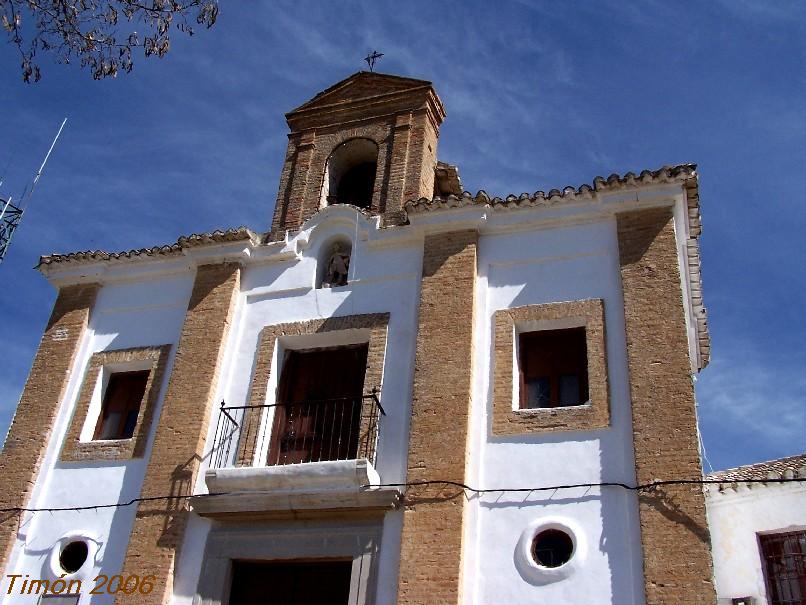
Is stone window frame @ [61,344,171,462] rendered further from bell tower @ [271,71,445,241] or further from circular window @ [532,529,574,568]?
circular window @ [532,529,574,568]

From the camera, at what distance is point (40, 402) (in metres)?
12.1

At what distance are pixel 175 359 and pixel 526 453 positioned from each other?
486 centimetres

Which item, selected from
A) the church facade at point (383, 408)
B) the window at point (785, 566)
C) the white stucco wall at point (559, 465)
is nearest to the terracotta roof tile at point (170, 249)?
the church facade at point (383, 408)

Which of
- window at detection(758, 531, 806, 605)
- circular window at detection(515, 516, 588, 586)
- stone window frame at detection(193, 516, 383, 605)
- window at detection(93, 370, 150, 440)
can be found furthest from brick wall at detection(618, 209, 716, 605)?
window at detection(93, 370, 150, 440)

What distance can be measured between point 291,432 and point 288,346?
1.26 m

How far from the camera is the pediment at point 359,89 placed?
1381 cm

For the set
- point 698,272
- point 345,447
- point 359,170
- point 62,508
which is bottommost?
point 62,508

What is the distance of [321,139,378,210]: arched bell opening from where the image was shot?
13.7m

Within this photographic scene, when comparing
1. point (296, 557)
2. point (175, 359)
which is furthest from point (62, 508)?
point (296, 557)

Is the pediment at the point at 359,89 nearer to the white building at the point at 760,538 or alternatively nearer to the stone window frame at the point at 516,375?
the stone window frame at the point at 516,375

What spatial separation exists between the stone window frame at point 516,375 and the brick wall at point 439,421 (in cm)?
36

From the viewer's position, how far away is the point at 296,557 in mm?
9711

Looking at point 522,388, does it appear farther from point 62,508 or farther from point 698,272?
point 62,508

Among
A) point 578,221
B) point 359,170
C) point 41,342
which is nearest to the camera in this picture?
point 578,221
